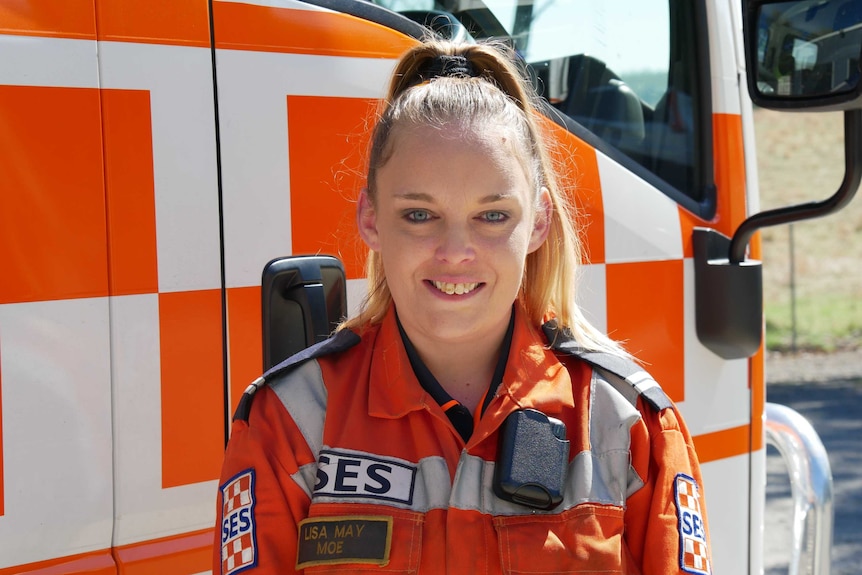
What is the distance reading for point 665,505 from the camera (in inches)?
52.8

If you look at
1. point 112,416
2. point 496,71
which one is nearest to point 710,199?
point 496,71

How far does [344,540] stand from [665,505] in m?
0.43

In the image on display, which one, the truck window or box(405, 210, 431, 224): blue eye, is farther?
the truck window

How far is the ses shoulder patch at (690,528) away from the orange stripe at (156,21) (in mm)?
949

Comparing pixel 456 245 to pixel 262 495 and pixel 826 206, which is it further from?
pixel 826 206

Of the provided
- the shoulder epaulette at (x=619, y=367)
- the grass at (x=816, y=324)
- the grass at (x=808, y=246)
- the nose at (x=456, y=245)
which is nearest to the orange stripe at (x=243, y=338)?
the nose at (x=456, y=245)

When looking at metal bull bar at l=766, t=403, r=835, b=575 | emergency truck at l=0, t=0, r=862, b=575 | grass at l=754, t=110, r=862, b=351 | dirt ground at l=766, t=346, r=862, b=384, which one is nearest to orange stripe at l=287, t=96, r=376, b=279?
emergency truck at l=0, t=0, r=862, b=575

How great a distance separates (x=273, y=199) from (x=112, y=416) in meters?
0.41

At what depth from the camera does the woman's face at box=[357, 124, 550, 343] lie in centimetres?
138

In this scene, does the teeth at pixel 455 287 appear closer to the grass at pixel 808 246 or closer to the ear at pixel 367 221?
the ear at pixel 367 221

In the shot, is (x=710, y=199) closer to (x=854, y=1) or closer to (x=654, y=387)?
(x=854, y=1)

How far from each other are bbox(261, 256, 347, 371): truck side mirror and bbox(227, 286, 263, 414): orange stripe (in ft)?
0.05

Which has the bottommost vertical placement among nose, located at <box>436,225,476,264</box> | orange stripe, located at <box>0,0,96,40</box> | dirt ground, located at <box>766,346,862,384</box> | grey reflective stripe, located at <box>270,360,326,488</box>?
dirt ground, located at <box>766,346,862,384</box>

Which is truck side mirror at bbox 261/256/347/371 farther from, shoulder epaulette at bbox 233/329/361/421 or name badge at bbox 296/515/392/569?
name badge at bbox 296/515/392/569
